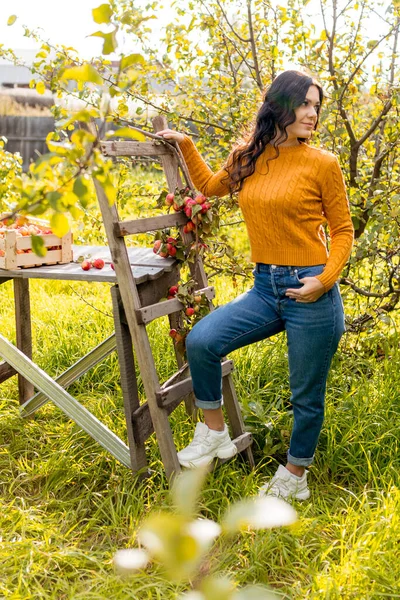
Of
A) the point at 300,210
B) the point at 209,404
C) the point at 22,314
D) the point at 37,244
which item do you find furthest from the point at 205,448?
the point at 37,244

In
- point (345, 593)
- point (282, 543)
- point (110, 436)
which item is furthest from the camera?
point (110, 436)

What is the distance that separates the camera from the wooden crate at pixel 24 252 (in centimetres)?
291

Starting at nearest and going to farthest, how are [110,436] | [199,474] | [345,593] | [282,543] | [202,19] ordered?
[199,474], [345,593], [282,543], [110,436], [202,19]

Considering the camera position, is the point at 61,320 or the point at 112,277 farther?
the point at 61,320

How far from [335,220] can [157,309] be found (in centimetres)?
75

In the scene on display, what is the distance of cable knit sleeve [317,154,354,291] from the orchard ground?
841mm

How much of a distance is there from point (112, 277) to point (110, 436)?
72 cm

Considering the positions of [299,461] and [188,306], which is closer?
[299,461]

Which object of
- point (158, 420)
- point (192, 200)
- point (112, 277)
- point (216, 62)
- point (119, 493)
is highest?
point (216, 62)

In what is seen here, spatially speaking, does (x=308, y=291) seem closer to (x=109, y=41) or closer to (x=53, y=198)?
(x=53, y=198)

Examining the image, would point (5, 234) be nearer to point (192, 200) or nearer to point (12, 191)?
point (192, 200)

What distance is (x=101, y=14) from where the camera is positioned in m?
0.91

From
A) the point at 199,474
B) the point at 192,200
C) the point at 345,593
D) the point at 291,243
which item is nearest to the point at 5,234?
the point at 192,200

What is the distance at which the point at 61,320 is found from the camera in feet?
Result: 15.3
